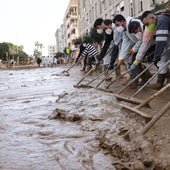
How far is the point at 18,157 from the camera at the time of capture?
10.9ft

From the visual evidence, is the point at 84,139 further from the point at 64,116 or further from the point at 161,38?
the point at 161,38

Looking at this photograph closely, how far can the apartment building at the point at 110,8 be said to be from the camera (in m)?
28.0

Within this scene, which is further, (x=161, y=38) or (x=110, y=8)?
(x=110, y=8)

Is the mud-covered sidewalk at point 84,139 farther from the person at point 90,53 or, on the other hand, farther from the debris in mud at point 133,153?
the person at point 90,53

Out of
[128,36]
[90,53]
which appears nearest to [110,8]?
[90,53]

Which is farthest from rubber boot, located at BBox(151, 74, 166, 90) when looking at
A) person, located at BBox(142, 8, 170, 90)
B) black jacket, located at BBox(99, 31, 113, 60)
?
black jacket, located at BBox(99, 31, 113, 60)

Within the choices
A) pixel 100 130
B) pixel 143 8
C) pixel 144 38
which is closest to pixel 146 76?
pixel 144 38

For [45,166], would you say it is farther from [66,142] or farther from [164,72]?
[164,72]

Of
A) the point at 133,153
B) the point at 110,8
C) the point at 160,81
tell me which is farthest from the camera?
the point at 110,8

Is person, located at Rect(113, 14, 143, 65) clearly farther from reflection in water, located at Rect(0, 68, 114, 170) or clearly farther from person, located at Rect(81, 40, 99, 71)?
person, located at Rect(81, 40, 99, 71)

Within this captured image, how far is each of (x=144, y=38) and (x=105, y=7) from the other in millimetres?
34394

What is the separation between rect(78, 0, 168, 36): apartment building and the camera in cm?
2803

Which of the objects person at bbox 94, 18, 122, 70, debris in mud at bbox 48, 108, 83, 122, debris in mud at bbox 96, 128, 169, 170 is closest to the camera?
debris in mud at bbox 96, 128, 169, 170

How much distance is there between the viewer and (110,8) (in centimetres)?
3775
